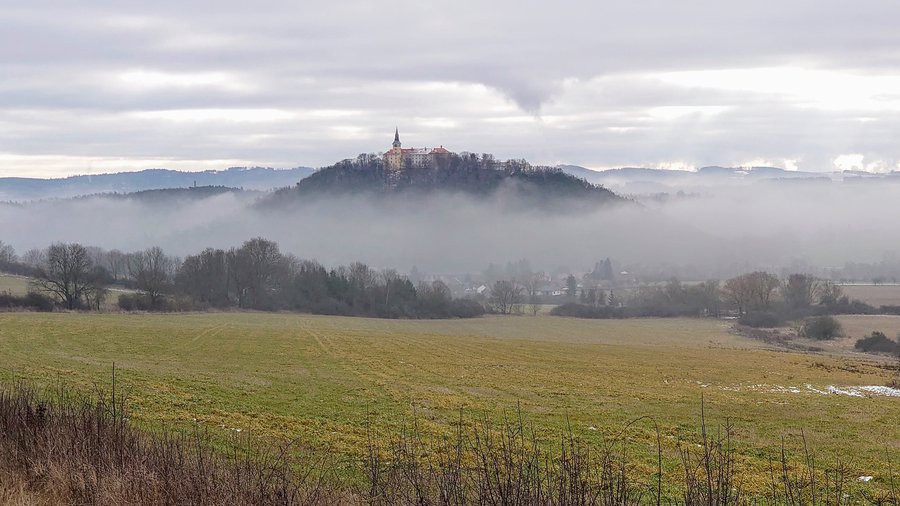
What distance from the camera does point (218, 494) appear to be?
8938 mm

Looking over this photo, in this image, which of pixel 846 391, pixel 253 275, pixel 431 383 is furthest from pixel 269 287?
pixel 846 391

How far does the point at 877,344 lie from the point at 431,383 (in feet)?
176

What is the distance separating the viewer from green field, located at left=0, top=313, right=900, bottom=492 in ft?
62.2

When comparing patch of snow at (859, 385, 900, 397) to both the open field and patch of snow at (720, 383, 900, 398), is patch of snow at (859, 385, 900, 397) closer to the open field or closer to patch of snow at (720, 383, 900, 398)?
patch of snow at (720, 383, 900, 398)

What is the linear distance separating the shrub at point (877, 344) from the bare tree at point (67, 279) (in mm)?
78497

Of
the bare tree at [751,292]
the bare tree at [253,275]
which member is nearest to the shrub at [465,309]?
the bare tree at [253,275]

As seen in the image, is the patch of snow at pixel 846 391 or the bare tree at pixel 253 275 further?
the bare tree at pixel 253 275

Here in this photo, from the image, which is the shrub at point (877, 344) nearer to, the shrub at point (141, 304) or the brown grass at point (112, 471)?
the brown grass at point (112, 471)

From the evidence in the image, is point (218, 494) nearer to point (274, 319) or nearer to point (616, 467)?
point (616, 467)

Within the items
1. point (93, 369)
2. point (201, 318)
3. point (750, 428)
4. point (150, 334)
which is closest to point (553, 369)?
point (750, 428)

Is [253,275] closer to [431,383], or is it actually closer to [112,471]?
[431,383]

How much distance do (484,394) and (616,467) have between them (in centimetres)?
1329

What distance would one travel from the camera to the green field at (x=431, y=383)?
62.2 ft

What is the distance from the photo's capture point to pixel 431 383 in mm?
30562
